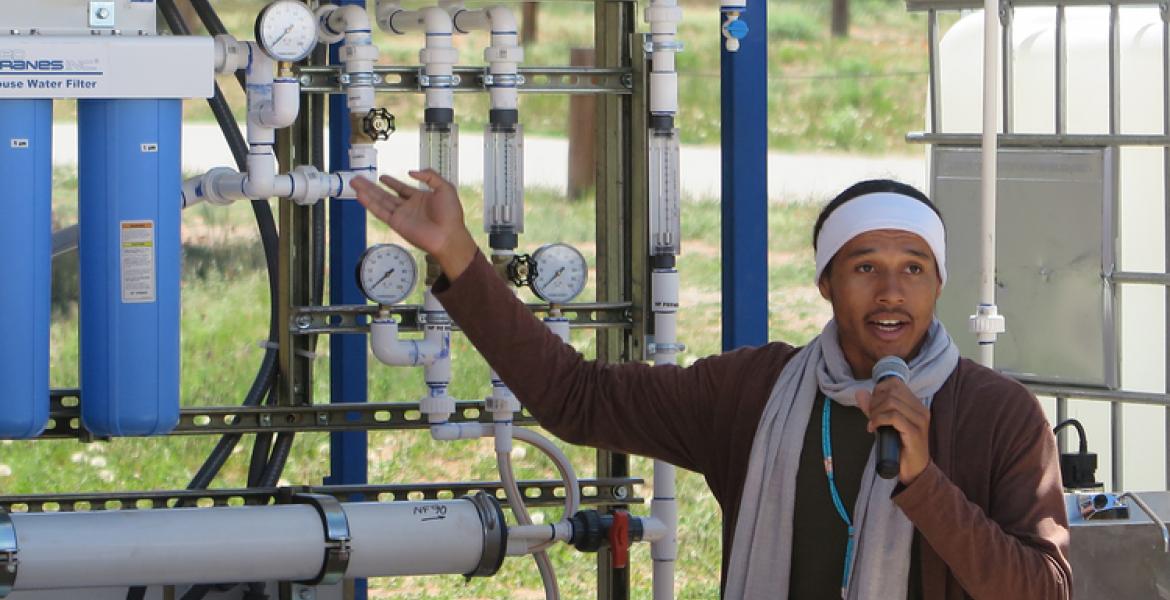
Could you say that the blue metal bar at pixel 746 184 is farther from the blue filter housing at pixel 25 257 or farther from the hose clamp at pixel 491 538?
the blue filter housing at pixel 25 257

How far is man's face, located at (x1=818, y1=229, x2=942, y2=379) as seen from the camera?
8.86ft

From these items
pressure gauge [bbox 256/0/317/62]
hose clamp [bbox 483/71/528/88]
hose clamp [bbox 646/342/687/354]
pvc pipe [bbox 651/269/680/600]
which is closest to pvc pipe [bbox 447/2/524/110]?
hose clamp [bbox 483/71/528/88]

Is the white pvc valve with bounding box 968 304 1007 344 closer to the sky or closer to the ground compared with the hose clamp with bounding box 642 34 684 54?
closer to the ground

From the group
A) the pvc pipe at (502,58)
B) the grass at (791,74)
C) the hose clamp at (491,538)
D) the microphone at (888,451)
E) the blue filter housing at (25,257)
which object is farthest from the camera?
the grass at (791,74)

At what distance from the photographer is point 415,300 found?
710cm

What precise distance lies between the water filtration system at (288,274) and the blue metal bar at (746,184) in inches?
6.4

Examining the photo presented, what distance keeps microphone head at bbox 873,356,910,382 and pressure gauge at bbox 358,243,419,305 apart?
1647 mm

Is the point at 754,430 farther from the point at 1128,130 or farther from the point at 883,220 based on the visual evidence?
the point at 1128,130

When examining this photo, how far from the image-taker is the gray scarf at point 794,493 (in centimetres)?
262

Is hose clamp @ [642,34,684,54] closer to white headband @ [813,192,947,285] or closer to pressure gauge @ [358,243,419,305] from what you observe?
pressure gauge @ [358,243,419,305]

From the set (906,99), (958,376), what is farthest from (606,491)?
(906,99)

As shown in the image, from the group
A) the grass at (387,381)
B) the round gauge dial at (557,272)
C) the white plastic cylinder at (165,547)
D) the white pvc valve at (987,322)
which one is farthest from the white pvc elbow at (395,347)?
the grass at (387,381)

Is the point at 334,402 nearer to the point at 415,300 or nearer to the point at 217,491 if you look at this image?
the point at 217,491

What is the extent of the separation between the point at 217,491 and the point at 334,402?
469 millimetres
